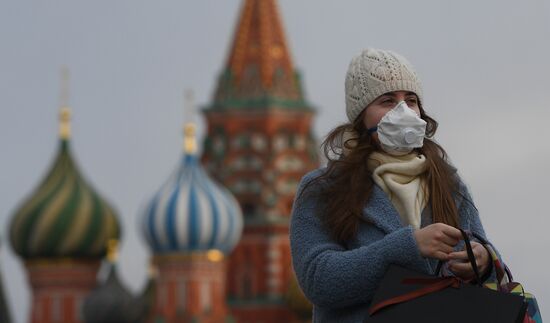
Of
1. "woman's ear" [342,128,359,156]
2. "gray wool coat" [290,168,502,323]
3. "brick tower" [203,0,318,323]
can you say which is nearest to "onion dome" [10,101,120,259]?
"brick tower" [203,0,318,323]

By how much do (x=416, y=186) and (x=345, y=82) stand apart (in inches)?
13.2

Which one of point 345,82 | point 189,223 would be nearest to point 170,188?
point 189,223

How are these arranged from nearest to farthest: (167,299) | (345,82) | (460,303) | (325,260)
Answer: (460,303), (325,260), (345,82), (167,299)

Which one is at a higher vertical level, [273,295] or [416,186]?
[416,186]

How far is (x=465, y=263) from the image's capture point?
4.03 m

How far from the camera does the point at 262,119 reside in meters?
53.5

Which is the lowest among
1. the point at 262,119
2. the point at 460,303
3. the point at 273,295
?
the point at 273,295

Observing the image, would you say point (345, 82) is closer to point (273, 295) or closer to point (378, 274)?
point (378, 274)

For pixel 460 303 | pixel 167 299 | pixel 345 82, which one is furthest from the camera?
pixel 167 299

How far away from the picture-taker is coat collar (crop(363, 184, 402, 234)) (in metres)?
4.23

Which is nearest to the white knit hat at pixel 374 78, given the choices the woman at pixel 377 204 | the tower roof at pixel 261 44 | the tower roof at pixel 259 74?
the woman at pixel 377 204

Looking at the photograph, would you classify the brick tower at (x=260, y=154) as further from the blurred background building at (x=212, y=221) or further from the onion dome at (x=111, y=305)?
the onion dome at (x=111, y=305)

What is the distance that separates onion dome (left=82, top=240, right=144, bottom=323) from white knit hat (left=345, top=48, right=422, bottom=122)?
Result: 47.6m

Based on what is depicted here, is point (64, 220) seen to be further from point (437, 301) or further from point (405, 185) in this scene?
point (437, 301)
